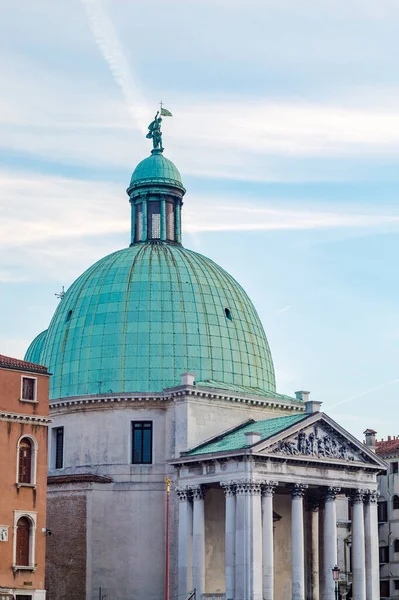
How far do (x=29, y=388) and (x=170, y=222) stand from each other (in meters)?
21.1

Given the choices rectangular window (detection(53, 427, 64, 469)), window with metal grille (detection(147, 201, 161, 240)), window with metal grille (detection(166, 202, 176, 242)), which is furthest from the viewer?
window with metal grille (detection(166, 202, 176, 242))

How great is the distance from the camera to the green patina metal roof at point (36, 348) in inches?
3396

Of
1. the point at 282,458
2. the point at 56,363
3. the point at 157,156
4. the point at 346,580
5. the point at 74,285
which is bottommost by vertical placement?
the point at 346,580

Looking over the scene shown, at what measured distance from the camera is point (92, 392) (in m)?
68.2

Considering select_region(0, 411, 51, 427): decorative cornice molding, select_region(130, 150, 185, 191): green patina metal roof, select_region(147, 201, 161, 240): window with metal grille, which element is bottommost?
select_region(0, 411, 51, 427): decorative cornice molding

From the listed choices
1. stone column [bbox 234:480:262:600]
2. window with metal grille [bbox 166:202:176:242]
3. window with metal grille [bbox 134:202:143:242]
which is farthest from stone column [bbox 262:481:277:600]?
window with metal grille [bbox 134:202:143:242]

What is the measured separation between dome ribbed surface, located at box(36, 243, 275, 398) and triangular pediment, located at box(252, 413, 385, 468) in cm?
700

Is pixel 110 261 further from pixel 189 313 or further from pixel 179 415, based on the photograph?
pixel 179 415

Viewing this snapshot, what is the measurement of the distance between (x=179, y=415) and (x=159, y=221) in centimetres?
1459

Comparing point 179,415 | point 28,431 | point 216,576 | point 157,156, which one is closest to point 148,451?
point 179,415

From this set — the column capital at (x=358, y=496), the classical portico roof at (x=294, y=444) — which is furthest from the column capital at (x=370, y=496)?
the classical portico roof at (x=294, y=444)

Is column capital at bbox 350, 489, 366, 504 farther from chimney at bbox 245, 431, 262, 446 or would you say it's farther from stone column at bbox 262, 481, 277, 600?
chimney at bbox 245, 431, 262, 446

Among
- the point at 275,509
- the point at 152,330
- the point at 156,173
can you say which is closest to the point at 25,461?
the point at 152,330

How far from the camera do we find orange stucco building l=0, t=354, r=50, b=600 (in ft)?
182
